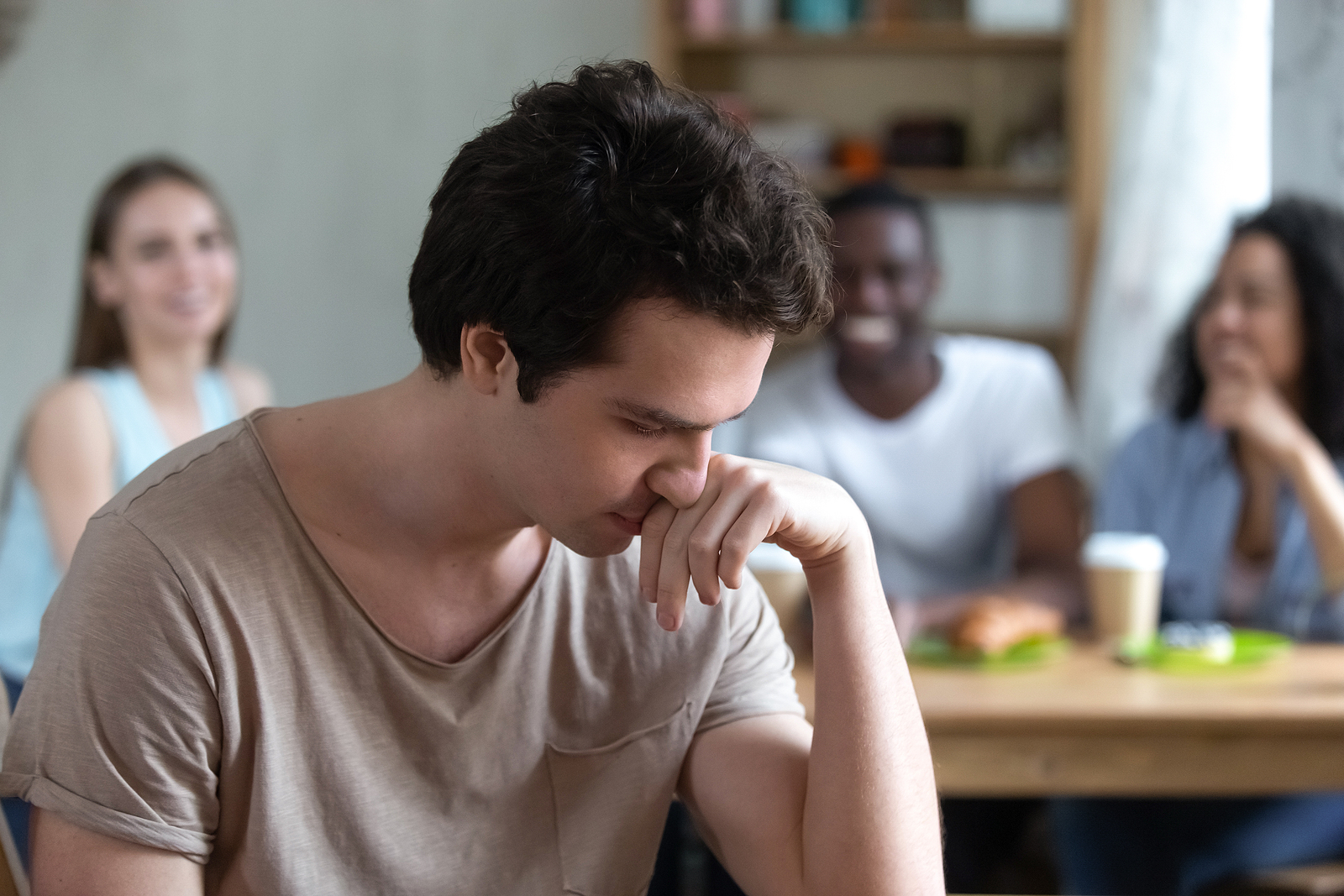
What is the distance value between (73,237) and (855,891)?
3.60 meters

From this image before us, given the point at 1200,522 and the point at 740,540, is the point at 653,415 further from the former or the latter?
the point at 1200,522

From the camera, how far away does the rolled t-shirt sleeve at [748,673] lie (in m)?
1.09

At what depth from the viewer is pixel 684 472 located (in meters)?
0.93

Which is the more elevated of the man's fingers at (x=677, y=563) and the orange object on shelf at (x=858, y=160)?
the orange object on shelf at (x=858, y=160)

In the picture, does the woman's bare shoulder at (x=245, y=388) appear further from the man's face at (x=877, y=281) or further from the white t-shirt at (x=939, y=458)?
the man's face at (x=877, y=281)

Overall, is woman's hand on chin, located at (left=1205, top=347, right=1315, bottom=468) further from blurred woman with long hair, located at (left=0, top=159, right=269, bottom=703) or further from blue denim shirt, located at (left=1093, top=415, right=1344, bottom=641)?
blurred woman with long hair, located at (left=0, top=159, right=269, bottom=703)

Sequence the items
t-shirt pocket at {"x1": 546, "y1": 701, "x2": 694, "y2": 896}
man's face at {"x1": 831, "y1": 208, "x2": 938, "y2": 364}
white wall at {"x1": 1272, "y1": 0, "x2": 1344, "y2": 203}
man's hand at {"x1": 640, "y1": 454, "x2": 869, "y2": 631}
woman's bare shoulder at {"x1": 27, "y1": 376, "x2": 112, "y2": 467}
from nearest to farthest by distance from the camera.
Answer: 1. man's hand at {"x1": 640, "y1": 454, "x2": 869, "y2": 631}
2. t-shirt pocket at {"x1": 546, "y1": 701, "x2": 694, "y2": 896}
3. white wall at {"x1": 1272, "y1": 0, "x2": 1344, "y2": 203}
4. woman's bare shoulder at {"x1": 27, "y1": 376, "x2": 112, "y2": 467}
5. man's face at {"x1": 831, "y1": 208, "x2": 938, "y2": 364}

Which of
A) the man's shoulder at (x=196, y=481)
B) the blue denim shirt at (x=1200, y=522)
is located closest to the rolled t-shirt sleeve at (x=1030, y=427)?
the blue denim shirt at (x=1200, y=522)

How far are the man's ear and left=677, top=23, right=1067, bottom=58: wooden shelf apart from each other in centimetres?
258

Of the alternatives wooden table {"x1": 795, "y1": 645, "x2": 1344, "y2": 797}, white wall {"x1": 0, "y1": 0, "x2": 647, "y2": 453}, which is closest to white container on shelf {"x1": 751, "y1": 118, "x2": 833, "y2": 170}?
white wall {"x1": 0, "y1": 0, "x2": 647, "y2": 453}

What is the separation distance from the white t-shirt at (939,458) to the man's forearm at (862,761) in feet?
4.20

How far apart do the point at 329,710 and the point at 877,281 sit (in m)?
1.72

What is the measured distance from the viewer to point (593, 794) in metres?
1.05

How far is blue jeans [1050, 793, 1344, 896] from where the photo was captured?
5.71ft
